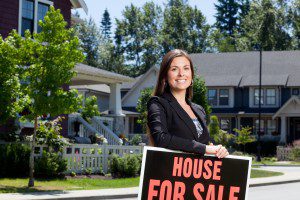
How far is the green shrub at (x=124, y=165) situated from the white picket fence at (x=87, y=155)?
1.95ft

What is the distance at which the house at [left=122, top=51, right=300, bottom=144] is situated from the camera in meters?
53.1

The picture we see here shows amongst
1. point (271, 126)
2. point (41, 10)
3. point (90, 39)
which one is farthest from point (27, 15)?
point (90, 39)

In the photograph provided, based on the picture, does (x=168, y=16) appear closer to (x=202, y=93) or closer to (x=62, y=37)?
(x=202, y=93)

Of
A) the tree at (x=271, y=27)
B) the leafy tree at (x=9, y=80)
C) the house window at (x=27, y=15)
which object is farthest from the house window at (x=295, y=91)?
the leafy tree at (x=9, y=80)

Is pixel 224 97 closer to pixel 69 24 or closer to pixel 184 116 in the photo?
pixel 69 24

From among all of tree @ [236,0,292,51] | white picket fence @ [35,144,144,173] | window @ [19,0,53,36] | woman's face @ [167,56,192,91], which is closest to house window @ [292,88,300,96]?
tree @ [236,0,292,51]

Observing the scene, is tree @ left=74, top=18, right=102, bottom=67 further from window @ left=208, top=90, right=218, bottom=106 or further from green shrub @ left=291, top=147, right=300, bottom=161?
green shrub @ left=291, top=147, right=300, bottom=161

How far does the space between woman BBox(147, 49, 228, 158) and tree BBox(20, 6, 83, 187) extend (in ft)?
49.4

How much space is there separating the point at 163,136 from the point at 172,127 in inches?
4.6

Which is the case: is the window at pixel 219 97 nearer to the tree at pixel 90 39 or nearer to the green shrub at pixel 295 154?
the green shrub at pixel 295 154

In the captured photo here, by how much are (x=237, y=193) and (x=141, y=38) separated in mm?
79638

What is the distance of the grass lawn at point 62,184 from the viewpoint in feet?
61.0

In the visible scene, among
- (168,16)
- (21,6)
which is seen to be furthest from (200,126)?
(168,16)

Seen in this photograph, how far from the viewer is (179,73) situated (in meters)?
3.99
